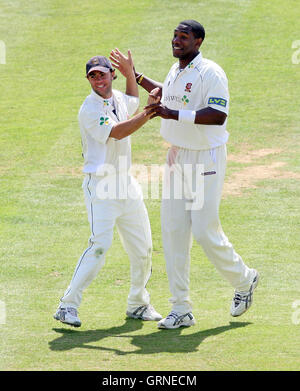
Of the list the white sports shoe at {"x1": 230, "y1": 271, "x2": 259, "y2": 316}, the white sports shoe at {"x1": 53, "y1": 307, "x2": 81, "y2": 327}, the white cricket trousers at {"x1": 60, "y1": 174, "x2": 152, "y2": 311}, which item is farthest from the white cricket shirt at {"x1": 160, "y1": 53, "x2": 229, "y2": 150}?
the white sports shoe at {"x1": 53, "y1": 307, "x2": 81, "y2": 327}

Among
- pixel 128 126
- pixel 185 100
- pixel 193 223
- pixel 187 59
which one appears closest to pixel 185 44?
Answer: pixel 187 59

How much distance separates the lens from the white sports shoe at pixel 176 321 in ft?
26.3

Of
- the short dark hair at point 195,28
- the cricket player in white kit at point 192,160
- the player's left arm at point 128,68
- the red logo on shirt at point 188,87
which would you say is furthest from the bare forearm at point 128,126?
the short dark hair at point 195,28

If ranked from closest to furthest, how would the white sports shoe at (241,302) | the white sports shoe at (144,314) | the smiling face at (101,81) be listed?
the smiling face at (101,81) < the white sports shoe at (241,302) < the white sports shoe at (144,314)

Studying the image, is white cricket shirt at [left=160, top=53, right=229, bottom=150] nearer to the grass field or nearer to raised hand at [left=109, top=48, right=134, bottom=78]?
raised hand at [left=109, top=48, right=134, bottom=78]

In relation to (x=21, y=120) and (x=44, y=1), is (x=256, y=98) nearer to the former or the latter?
(x=21, y=120)

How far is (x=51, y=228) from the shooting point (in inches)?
445

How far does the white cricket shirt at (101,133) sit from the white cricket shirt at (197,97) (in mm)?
476

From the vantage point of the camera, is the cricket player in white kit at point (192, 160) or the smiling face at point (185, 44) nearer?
the cricket player in white kit at point (192, 160)

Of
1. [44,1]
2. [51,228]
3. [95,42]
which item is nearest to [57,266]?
[51,228]

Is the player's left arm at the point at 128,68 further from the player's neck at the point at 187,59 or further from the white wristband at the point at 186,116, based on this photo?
the white wristband at the point at 186,116

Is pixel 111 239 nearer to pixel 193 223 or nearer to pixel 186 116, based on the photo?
pixel 193 223
